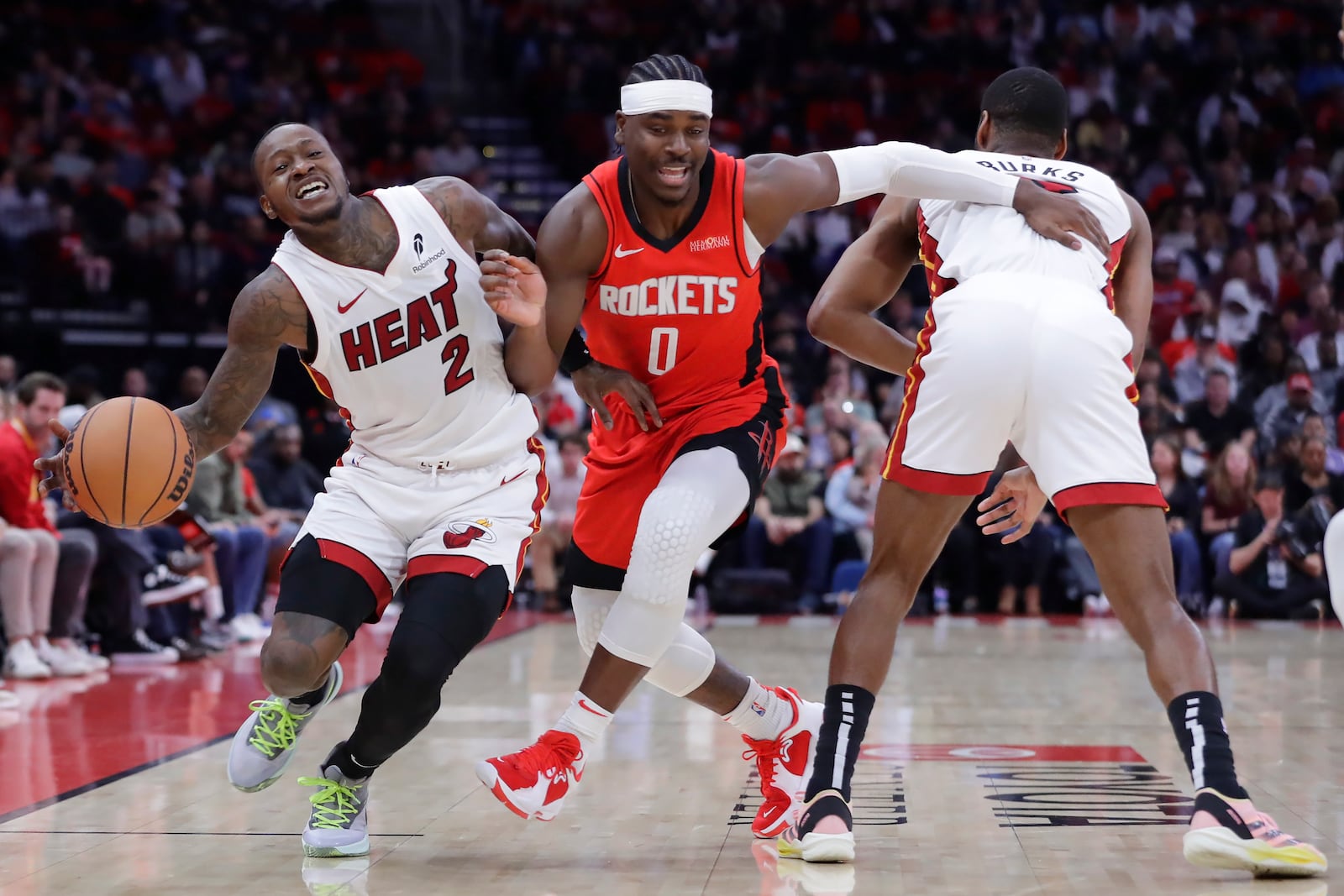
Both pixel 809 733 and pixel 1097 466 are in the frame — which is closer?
pixel 1097 466

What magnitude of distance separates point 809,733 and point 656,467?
2.84 ft

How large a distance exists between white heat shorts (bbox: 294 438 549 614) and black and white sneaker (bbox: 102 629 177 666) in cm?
507

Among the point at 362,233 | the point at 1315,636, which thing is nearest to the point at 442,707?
the point at 362,233

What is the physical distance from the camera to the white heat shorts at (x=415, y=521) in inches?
151

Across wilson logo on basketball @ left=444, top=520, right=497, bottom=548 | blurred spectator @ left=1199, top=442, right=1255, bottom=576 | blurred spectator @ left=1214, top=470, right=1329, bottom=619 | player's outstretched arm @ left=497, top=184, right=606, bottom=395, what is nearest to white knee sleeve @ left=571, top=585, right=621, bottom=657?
wilson logo on basketball @ left=444, top=520, right=497, bottom=548

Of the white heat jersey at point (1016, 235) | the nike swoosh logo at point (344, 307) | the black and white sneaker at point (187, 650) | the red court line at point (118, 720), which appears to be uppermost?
the white heat jersey at point (1016, 235)

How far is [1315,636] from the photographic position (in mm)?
9680

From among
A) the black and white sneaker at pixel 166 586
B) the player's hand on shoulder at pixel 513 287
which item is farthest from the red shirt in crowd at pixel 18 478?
the player's hand on shoulder at pixel 513 287

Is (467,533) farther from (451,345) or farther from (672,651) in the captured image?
(672,651)

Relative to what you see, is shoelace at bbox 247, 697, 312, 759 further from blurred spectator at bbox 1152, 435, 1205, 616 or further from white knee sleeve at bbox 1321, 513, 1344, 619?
blurred spectator at bbox 1152, 435, 1205, 616

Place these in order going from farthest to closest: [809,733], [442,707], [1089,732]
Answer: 1. [442,707]
2. [1089,732]
3. [809,733]

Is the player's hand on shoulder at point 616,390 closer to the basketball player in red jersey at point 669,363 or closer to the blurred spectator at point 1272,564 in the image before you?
the basketball player in red jersey at point 669,363

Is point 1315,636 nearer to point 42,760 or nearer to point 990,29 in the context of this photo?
point 42,760

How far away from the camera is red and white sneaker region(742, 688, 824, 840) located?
13.2ft
